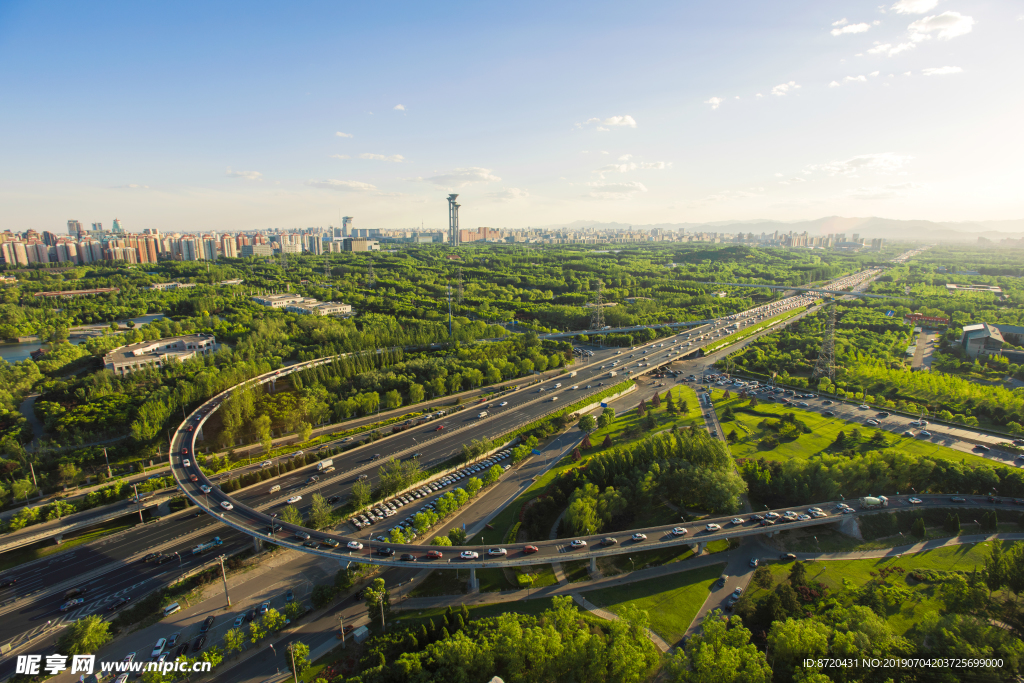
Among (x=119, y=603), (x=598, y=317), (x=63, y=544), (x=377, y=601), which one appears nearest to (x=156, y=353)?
(x=63, y=544)

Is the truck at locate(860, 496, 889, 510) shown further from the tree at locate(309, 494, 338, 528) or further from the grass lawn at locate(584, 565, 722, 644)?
the tree at locate(309, 494, 338, 528)

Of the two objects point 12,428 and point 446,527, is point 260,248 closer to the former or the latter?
point 12,428

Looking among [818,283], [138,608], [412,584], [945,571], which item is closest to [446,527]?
[412,584]

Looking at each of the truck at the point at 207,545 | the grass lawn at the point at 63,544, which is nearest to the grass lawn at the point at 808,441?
the truck at the point at 207,545

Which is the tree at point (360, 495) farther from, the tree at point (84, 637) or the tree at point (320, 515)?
the tree at point (84, 637)

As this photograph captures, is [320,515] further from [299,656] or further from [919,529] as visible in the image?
[919,529]
